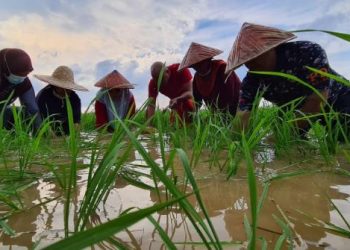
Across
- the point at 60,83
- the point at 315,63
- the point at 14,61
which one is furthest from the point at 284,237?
the point at 60,83

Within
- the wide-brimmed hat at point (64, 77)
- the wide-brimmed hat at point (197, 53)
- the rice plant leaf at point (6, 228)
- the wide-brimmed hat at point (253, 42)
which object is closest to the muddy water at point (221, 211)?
the rice plant leaf at point (6, 228)

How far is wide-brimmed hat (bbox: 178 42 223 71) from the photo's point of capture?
10.3ft

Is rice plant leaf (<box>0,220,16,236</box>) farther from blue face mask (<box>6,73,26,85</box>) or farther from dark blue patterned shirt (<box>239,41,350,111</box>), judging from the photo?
blue face mask (<box>6,73,26,85</box>)

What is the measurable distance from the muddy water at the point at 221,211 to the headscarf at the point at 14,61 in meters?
2.46

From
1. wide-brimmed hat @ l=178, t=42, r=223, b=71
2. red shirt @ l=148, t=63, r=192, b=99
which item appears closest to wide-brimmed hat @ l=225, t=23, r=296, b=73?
wide-brimmed hat @ l=178, t=42, r=223, b=71

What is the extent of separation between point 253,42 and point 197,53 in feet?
3.98

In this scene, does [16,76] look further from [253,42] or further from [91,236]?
[91,236]

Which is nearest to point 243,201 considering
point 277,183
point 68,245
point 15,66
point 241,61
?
point 277,183

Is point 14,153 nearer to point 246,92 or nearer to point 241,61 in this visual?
point 241,61

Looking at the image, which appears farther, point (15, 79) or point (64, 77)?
point (64, 77)

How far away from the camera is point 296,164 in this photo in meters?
1.39

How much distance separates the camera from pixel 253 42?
6.60 ft

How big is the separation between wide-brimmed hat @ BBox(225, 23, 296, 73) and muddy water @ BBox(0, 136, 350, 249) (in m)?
0.88

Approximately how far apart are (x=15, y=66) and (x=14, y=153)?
5.77 feet
